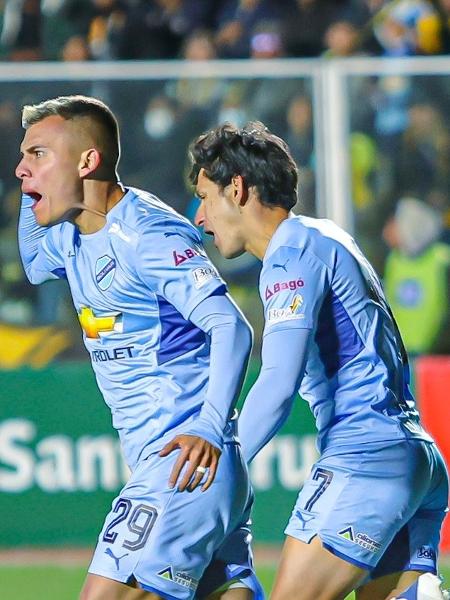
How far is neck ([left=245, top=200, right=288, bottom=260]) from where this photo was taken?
4.53 meters

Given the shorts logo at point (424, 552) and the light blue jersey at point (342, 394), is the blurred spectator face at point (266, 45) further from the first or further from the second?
the shorts logo at point (424, 552)

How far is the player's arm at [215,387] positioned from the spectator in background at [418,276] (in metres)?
4.97

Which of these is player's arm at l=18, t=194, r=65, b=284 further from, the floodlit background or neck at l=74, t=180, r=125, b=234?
the floodlit background

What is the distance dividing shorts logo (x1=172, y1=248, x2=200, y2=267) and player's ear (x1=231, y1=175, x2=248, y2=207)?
0.85ft

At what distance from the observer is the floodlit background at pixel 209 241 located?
29.6 ft

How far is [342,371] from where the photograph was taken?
4.42 m

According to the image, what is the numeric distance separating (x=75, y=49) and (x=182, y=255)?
6450 millimetres

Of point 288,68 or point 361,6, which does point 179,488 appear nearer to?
point 288,68

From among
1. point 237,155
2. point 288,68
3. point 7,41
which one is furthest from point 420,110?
point 237,155

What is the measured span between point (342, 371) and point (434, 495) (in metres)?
0.55

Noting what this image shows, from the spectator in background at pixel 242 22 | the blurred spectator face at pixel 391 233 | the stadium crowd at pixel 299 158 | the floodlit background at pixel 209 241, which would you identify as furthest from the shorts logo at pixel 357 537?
the spectator in background at pixel 242 22

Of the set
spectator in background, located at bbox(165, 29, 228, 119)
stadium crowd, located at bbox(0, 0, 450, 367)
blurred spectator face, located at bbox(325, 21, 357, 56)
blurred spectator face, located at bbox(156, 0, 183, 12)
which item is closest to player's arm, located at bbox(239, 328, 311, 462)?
stadium crowd, located at bbox(0, 0, 450, 367)

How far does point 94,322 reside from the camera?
458cm

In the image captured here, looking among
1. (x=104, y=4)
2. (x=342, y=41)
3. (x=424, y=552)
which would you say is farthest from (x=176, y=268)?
(x=104, y=4)
